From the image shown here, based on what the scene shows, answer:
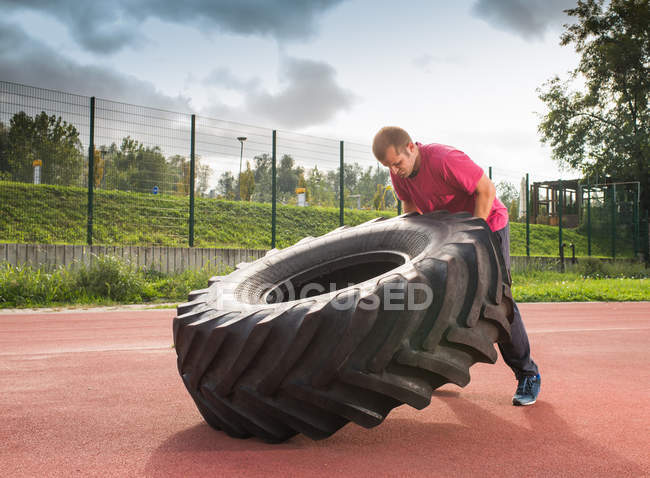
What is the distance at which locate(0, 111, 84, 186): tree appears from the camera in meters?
9.97

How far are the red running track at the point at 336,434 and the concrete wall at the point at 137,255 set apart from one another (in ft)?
17.4

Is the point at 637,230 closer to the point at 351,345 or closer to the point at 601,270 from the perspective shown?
the point at 601,270

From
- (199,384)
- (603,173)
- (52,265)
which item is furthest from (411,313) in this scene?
(603,173)

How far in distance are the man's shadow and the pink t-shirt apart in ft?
3.66

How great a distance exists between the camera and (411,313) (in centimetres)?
190

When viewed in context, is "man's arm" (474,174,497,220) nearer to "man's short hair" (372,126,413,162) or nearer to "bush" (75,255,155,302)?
"man's short hair" (372,126,413,162)

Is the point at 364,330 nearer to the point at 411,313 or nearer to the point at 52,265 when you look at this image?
the point at 411,313

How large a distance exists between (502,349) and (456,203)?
839mm

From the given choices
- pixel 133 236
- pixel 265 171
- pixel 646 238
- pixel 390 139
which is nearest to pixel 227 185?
pixel 265 171

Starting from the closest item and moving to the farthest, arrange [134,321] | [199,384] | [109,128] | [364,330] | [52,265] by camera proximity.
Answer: [364,330] → [199,384] → [134,321] → [52,265] → [109,128]

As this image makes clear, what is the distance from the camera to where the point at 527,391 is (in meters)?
2.78

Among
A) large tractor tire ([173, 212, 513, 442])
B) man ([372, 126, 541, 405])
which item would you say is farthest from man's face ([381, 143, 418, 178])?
large tractor tire ([173, 212, 513, 442])

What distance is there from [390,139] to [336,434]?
4.87 feet

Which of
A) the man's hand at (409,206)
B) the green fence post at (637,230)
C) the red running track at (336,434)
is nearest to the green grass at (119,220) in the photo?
the red running track at (336,434)
